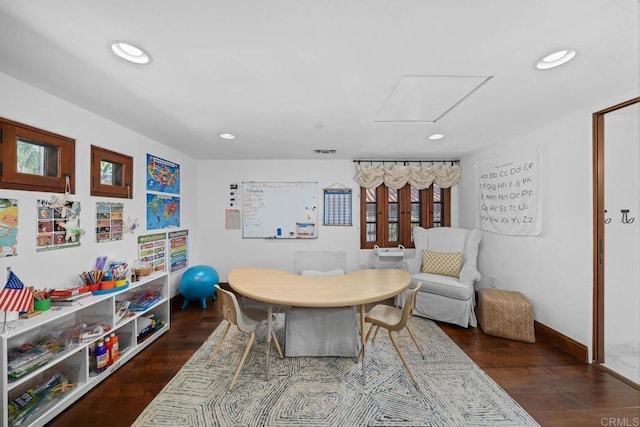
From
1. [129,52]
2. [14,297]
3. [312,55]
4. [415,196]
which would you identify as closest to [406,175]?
[415,196]

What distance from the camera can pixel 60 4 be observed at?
Result: 3.30 ft

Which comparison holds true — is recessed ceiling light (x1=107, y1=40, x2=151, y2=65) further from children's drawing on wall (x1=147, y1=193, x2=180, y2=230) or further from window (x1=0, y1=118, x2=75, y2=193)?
children's drawing on wall (x1=147, y1=193, x2=180, y2=230)

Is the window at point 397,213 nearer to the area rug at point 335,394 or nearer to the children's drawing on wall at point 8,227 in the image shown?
the area rug at point 335,394

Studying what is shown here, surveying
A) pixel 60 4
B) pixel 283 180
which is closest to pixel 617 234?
pixel 283 180

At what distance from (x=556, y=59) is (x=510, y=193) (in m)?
1.87

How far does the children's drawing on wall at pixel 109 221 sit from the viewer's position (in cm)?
227

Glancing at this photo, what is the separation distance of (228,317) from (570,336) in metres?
3.21

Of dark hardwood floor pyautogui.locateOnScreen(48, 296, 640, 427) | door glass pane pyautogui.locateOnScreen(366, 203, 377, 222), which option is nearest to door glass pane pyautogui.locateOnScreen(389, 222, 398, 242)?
door glass pane pyautogui.locateOnScreen(366, 203, 377, 222)

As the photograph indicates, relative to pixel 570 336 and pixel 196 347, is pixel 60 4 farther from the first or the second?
pixel 570 336

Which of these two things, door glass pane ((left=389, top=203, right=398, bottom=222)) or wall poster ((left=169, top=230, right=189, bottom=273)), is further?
door glass pane ((left=389, top=203, right=398, bottom=222))

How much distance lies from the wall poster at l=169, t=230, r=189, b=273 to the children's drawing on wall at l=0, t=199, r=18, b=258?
5.59 feet

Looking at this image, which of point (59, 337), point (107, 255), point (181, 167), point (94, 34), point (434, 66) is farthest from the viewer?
point (181, 167)

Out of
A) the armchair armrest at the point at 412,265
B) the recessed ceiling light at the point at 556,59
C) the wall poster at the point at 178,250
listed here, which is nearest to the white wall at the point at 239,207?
the wall poster at the point at 178,250

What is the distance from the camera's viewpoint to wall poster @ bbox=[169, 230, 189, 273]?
11.0 feet
